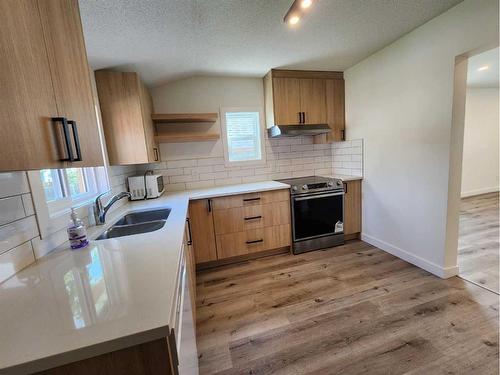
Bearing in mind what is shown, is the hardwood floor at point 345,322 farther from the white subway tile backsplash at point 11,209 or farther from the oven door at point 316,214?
the white subway tile backsplash at point 11,209

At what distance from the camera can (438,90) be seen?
6.17 feet

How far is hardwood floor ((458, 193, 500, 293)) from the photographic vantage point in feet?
6.64

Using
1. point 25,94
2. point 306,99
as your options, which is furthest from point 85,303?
point 306,99

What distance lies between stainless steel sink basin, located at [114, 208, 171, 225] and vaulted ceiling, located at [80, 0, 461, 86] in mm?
1309

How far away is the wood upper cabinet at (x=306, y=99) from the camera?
108 inches

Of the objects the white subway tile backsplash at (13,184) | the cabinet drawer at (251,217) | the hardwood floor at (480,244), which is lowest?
the hardwood floor at (480,244)

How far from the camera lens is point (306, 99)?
9.29 feet

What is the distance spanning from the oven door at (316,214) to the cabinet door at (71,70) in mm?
2120

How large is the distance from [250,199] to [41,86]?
201cm

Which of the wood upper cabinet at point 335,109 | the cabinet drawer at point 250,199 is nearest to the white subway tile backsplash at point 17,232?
the cabinet drawer at point 250,199

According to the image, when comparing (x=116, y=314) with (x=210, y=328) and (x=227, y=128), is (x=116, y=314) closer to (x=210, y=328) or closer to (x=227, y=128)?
(x=210, y=328)

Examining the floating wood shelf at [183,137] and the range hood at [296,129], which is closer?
the floating wood shelf at [183,137]

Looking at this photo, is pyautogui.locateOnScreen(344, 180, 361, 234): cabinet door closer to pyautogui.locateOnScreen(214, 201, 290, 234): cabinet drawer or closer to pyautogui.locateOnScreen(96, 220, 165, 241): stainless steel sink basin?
pyautogui.locateOnScreen(214, 201, 290, 234): cabinet drawer

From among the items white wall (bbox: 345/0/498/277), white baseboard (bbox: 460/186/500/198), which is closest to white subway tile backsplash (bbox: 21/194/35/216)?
white wall (bbox: 345/0/498/277)
